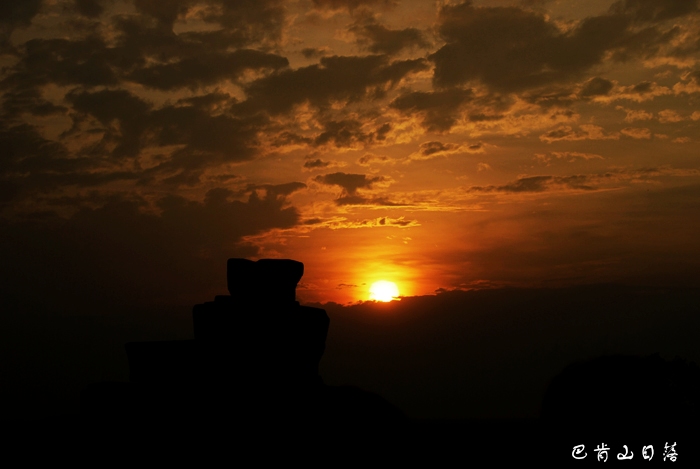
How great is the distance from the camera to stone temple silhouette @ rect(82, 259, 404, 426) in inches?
1537

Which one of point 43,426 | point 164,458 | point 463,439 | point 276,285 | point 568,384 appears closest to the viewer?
point 568,384

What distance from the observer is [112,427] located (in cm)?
3891

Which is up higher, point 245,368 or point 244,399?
point 245,368

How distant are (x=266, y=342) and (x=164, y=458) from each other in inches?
313

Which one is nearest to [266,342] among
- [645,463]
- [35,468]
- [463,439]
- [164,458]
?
[164,458]

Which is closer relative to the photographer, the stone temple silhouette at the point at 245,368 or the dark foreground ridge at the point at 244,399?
the dark foreground ridge at the point at 244,399

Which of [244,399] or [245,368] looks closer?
[244,399]

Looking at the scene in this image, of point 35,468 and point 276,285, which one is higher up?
point 276,285

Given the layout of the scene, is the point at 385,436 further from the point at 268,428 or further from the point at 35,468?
the point at 35,468

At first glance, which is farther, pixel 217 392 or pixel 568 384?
pixel 217 392

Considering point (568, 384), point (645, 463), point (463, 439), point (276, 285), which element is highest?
point (276, 285)

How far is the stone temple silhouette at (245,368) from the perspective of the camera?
1537 inches

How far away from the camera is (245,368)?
39.7 m

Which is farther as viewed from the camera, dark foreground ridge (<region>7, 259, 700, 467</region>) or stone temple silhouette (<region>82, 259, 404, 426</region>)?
stone temple silhouette (<region>82, 259, 404, 426</region>)
